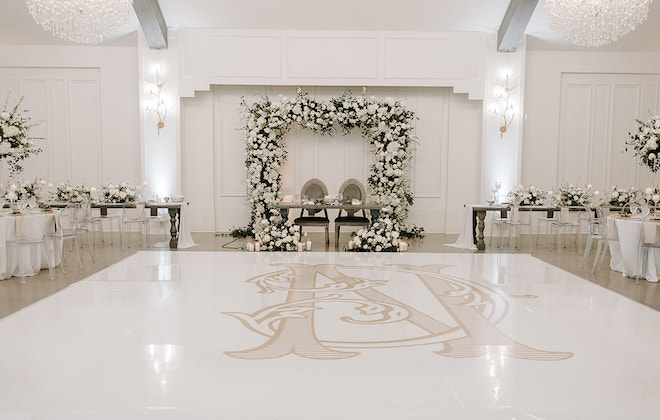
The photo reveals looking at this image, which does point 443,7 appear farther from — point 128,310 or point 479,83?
point 128,310

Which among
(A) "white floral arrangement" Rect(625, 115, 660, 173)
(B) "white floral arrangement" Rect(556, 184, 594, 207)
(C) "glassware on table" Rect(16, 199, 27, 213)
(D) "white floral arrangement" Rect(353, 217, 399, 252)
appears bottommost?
(D) "white floral arrangement" Rect(353, 217, 399, 252)

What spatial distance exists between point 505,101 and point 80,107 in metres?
8.93

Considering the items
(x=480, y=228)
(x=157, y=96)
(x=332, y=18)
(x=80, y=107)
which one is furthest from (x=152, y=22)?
(x=480, y=228)

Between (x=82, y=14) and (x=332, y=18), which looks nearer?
(x=82, y=14)

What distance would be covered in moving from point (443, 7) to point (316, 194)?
14.3 ft

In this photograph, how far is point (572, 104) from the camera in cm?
1084

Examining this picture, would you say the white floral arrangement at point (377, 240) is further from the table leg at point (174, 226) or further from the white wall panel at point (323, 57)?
the white wall panel at point (323, 57)

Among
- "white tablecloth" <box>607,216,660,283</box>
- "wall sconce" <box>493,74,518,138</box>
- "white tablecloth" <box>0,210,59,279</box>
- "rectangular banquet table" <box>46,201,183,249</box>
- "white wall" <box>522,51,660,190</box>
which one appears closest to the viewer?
"white tablecloth" <box>0,210,59,279</box>

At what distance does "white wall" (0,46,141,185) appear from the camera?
1053cm

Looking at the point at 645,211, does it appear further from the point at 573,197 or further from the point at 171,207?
the point at 171,207

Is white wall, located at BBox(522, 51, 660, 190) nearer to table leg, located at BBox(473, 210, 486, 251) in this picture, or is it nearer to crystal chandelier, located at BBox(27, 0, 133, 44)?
table leg, located at BBox(473, 210, 486, 251)

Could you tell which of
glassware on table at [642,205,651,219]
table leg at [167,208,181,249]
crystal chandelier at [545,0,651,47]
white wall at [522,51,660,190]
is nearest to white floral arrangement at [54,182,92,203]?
table leg at [167,208,181,249]

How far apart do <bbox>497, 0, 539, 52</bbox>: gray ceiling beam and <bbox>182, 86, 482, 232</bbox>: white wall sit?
1.29 m

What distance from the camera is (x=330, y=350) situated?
3566mm
